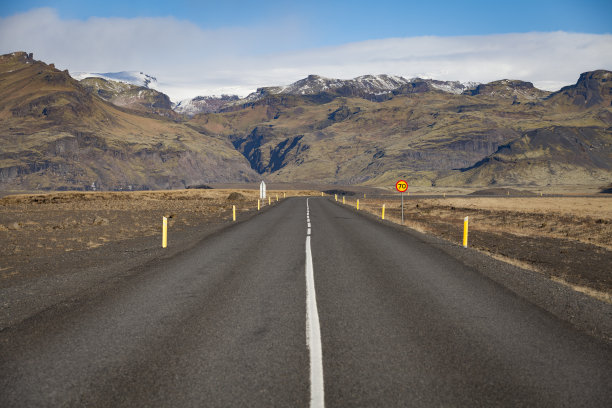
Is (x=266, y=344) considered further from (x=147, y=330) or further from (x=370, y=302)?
(x=370, y=302)

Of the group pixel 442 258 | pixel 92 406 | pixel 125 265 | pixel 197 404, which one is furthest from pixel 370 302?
pixel 125 265

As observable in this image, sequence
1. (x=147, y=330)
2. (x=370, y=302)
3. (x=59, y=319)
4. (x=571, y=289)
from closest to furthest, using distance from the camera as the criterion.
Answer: (x=147, y=330) < (x=59, y=319) < (x=370, y=302) < (x=571, y=289)

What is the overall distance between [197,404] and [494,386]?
291 centimetres

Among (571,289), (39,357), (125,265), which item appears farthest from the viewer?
(125,265)

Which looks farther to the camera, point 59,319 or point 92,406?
point 59,319

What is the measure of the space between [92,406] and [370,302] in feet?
15.2

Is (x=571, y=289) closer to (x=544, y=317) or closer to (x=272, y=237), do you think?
(x=544, y=317)

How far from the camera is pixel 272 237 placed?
682 inches

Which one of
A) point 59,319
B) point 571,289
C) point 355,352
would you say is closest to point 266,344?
point 355,352

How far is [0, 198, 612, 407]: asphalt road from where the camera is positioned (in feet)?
13.9

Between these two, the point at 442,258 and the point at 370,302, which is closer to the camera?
the point at 370,302

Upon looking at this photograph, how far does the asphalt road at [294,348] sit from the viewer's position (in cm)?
422

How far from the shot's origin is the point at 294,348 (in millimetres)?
5305

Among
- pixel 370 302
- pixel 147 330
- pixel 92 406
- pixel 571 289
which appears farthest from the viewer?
pixel 571 289
